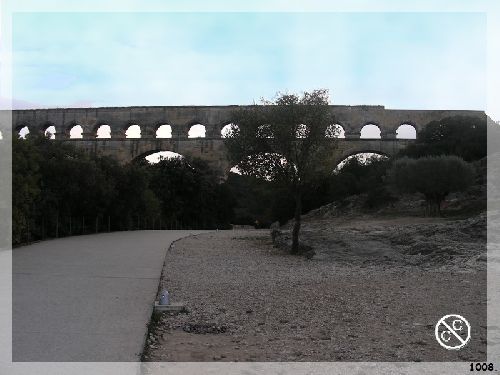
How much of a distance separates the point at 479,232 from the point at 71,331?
10.1m

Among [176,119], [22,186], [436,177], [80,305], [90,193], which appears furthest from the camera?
[176,119]

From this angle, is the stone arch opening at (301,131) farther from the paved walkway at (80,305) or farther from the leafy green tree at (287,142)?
the paved walkway at (80,305)

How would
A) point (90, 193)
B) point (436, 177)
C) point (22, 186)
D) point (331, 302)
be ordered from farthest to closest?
point (436, 177)
point (90, 193)
point (22, 186)
point (331, 302)

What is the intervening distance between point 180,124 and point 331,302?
105 ft

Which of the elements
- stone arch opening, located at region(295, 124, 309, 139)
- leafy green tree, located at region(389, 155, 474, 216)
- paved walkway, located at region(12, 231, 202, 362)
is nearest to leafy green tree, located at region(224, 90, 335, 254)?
stone arch opening, located at region(295, 124, 309, 139)

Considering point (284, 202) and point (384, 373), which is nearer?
point (384, 373)

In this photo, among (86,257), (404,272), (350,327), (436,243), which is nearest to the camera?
(350,327)

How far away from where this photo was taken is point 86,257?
10281mm

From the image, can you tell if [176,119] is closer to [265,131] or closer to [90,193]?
[90,193]

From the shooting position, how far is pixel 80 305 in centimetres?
562

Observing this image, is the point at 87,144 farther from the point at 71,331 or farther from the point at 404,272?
the point at 71,331

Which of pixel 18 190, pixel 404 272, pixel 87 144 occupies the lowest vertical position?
pixel 404 272

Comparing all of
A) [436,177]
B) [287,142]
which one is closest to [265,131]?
[287,142]

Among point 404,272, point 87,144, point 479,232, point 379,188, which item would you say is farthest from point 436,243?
point 87,144
